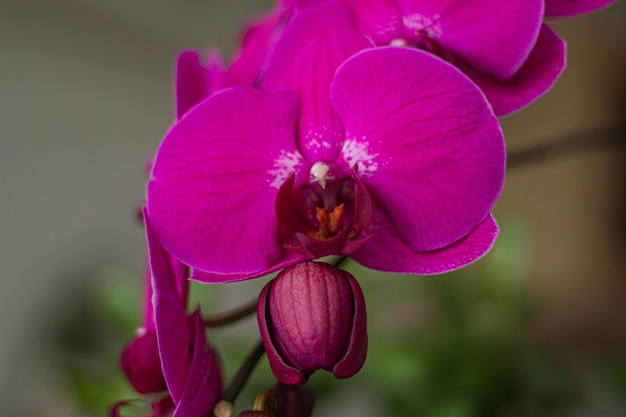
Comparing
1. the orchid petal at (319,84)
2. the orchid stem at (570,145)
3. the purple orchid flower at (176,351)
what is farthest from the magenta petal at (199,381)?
the orchid stem at (570,145)

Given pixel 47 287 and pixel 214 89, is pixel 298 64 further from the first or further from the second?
pixel 47 287

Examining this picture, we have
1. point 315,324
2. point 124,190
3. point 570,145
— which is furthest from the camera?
point 124,190

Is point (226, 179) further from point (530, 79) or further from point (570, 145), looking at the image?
point (570, 145)

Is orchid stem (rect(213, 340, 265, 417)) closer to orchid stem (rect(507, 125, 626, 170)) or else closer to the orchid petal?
the orchid petal

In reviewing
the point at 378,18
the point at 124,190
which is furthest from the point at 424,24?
the point at 124,190

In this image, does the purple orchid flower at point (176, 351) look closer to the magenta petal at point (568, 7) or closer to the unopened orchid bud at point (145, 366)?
the unopened orchid bud at point (145, 366)
